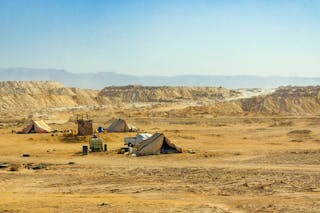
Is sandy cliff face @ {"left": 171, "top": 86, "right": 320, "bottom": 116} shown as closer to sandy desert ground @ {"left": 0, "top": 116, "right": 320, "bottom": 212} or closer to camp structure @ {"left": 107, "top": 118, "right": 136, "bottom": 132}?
camp structure @ {"left": 107, "top": 118, "right": 136, "bottom": 132}

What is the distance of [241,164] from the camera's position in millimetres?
25516

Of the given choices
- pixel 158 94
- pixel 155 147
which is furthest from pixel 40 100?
pixel 155 147

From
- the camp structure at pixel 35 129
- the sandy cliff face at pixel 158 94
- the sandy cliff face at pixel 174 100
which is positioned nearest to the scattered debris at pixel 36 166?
the camp structure at pixel 35 129

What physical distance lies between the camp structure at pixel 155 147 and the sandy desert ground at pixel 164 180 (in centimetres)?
95

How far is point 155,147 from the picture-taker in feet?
101

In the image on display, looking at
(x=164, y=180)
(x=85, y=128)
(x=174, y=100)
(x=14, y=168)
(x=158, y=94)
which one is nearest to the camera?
(x=164, y=180)

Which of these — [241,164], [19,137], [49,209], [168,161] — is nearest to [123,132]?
[19,137]

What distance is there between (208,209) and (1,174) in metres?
12.5

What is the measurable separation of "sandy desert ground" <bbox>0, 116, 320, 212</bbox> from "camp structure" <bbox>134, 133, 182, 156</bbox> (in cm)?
95

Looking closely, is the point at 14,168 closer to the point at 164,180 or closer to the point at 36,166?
the point at 36,166

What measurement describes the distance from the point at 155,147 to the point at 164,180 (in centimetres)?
987

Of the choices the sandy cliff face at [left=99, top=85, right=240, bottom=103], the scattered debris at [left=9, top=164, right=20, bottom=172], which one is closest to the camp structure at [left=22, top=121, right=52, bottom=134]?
the scattered debris at [left=9, top=164, right=20, bottom=172]

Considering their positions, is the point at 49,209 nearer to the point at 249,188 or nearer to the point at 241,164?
the point at 249,188

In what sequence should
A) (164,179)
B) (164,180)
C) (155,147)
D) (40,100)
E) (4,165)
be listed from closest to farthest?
(164,180), (164,179), (4,165), (155,147), (40,100)
